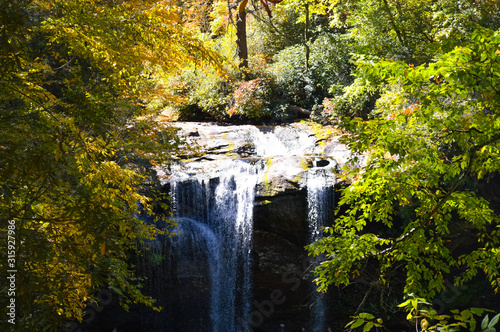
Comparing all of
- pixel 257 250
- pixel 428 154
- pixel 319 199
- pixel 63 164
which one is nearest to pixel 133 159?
pixel 257 250

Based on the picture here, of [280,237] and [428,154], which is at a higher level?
[428,154]

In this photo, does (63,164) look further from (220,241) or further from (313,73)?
(313,73)

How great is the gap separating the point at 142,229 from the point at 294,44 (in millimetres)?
14210

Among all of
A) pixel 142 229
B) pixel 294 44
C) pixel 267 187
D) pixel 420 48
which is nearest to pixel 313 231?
pixel 267 187

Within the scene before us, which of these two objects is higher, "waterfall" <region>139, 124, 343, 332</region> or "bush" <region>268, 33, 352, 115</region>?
"bush" <region>268, 33, 352, 115</region>

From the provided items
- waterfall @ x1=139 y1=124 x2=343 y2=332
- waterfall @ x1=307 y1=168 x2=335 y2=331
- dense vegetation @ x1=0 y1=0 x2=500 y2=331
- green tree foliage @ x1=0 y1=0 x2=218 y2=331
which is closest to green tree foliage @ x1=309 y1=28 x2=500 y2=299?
dense vegetation @ x1=0 y1=0 x2=500 y2=331

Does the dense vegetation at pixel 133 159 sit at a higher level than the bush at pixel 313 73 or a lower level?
lower

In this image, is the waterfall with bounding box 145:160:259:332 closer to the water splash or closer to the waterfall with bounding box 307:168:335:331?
the water splash

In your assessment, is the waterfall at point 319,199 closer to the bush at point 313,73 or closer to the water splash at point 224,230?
the water splash at point 224,230

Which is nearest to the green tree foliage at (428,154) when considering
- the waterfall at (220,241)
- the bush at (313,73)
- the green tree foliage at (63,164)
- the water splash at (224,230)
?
the green tree foliage at (63,164)

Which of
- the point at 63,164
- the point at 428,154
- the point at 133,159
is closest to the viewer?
the point at 63,164

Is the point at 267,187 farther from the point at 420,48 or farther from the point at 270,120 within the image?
the point at 420,48

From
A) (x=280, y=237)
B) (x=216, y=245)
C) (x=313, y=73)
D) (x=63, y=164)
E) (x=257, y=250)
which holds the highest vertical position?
(x=313, y=73)

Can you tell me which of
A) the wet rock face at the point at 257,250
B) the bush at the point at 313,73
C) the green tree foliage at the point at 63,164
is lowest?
the wet rock face at the point at 257,250
